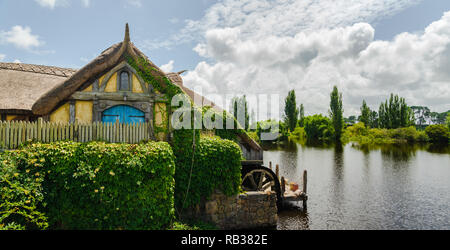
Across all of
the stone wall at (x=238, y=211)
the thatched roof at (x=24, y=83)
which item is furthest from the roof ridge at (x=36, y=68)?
the stone wall at (x=238, y=211)

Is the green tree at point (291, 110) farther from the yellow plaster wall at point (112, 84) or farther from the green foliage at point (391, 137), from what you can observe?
the yellow plaster wall at point (112, 84)

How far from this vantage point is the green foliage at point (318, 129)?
219 feet

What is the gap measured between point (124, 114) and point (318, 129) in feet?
216

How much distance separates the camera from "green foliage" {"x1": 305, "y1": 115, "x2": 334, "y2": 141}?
66619mm

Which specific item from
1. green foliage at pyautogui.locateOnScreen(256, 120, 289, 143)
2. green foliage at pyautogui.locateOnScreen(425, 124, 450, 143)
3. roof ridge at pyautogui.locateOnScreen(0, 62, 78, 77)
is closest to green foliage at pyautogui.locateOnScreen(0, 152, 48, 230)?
roof ridge at pyautogui.locateOnScreen(0, 62, 78, 77)

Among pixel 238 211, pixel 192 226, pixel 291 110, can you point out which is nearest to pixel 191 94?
pixel 238 211

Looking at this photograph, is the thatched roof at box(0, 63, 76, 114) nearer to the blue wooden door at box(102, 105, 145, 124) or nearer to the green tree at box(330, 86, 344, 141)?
the blue wooden door at box(102, 105, 145, 124)

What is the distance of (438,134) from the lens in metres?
55.1

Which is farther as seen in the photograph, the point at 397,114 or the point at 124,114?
the point at 397,114

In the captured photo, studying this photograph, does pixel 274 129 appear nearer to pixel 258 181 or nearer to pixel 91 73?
→ pixel 258 181

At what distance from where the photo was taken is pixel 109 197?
22.2 ft

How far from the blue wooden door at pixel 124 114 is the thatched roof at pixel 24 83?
262 cm

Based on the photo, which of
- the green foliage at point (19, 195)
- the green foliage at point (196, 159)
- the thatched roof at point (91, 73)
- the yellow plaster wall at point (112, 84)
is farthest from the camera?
the yellow plaster wall at point (112, 84)
